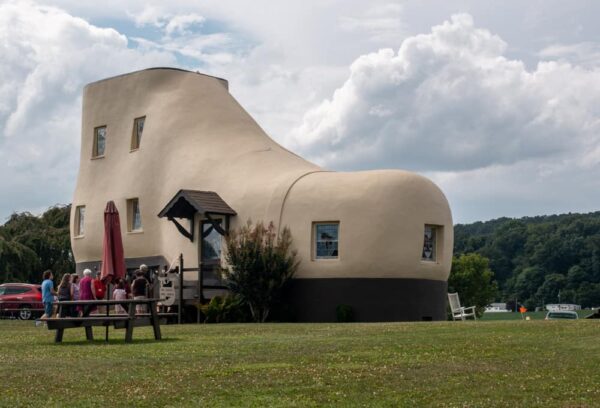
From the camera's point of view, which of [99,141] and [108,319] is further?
[99,141]

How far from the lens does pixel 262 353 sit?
15266mm

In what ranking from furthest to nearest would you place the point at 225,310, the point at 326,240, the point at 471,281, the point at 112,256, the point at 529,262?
1. the point at 529,262
2. the point at 471,281
3. the point at 326,240
4. the point at 225,310
5. the point at 112,256

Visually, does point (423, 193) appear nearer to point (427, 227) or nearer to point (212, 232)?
point (427, 227)

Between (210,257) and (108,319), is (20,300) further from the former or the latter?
(108,319)

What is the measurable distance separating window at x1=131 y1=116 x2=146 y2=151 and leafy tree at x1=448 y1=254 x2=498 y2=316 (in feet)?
144

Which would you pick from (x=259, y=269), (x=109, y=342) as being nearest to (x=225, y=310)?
(x=259, y=269)

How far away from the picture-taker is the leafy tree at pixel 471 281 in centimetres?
7862

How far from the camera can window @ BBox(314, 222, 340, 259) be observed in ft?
103

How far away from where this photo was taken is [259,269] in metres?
31.3

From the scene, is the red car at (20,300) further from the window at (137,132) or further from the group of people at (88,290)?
the group of people at (88,290)

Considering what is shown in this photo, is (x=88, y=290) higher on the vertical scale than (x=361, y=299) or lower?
higher

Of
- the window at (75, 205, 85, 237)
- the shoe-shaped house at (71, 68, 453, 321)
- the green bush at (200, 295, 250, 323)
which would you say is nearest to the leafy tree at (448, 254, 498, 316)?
the window at (75, 205, 85, 237)

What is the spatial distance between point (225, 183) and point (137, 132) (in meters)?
6.29

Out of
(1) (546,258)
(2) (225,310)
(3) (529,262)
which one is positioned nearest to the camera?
(2) (225,310)
